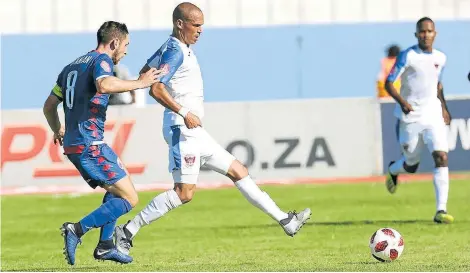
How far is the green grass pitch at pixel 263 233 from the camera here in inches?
492

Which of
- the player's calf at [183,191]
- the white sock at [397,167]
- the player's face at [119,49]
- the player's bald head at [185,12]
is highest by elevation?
the player's bald head at [185,12]

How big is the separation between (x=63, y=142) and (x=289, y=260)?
2314mm

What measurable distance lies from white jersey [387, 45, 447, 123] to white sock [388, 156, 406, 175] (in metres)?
0.91

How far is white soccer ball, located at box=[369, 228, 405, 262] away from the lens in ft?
40.3

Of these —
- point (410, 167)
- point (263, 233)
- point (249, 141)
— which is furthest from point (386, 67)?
point (263, 233)

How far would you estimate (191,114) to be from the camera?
1235 cm

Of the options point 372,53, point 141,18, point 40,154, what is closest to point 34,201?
point 40,154

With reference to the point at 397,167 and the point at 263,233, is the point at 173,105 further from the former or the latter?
the point at 397,167

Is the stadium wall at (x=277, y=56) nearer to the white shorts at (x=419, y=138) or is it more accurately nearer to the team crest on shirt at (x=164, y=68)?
the white shorts at (x=419, y=138)

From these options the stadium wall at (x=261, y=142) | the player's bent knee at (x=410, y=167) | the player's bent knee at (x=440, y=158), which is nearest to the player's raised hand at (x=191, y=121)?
the player's bent knee at (x=440, y=158)

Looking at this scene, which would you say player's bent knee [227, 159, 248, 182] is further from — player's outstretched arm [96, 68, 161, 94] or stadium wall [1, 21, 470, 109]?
stadium wall [1, 21, 470, 109]

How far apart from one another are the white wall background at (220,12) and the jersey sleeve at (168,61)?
22.9 m

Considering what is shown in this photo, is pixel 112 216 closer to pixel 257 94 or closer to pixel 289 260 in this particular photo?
pixel 289 260

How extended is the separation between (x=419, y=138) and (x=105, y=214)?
20.0 feet
